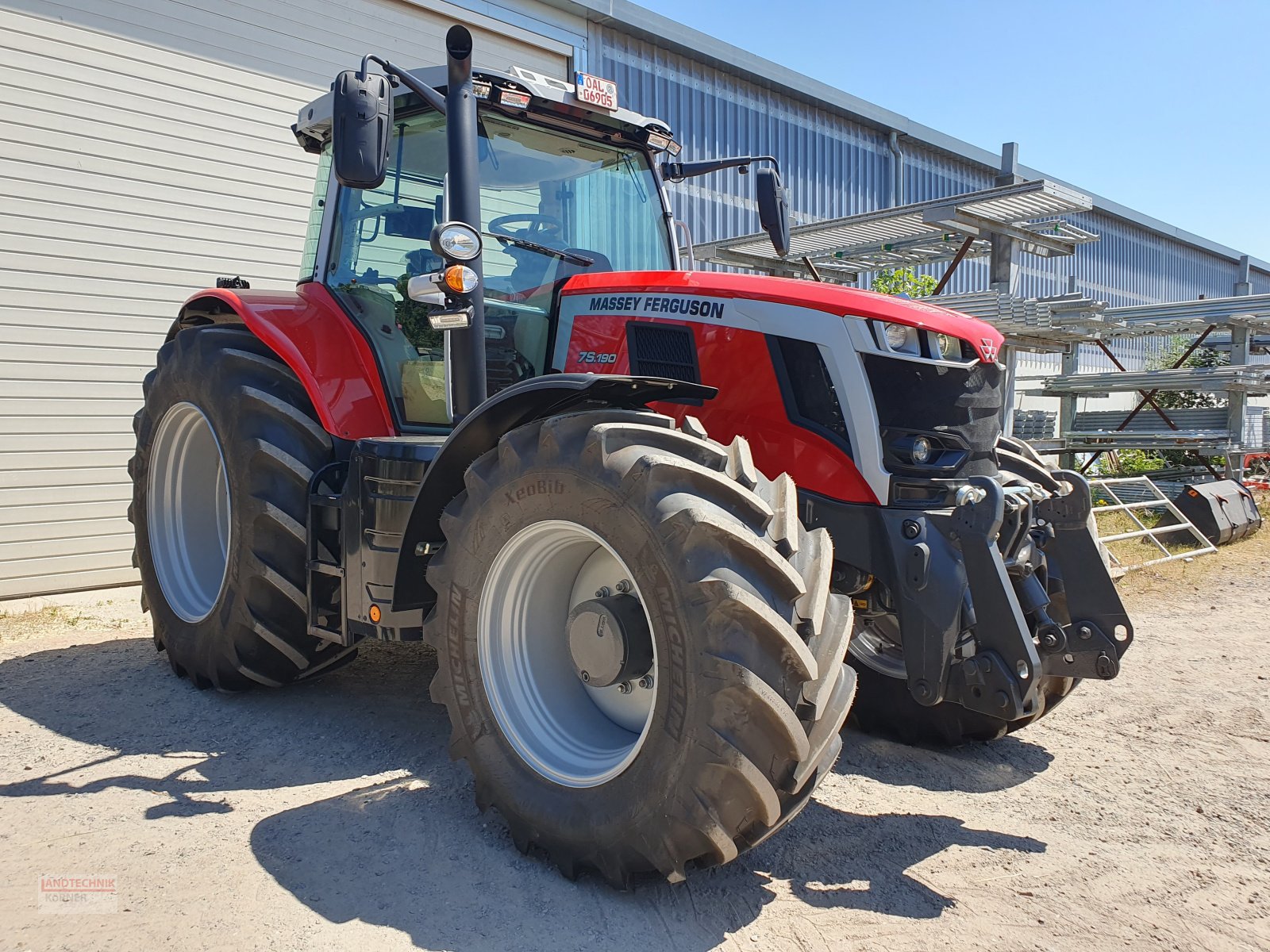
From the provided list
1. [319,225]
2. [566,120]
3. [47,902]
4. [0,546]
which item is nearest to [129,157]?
[0,546]

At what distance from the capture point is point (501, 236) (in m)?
3.84

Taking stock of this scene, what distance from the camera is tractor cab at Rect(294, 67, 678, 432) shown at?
12.6ft

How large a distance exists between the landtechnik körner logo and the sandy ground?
3cm

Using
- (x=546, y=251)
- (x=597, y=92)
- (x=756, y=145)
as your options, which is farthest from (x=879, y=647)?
(x=756, y=145)

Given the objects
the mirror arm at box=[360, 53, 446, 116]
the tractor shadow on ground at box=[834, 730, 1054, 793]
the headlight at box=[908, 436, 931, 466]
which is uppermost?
the mirror arm at box=[360, 53, 446, 116]

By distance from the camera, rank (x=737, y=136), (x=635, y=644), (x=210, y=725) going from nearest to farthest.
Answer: (x=635, y=644)
(x=210, y=725)
(x=737, y=136)

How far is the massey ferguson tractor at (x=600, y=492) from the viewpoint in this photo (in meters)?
2.46

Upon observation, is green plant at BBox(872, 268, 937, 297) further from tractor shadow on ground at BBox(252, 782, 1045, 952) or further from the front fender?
tractor shadow on ground at BBox(252, 782, 1045, 952)

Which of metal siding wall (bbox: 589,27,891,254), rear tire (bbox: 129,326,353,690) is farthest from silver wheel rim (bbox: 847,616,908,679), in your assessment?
metal siding wall (bbox: 589,27,891,254)

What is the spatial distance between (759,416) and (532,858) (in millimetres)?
1543

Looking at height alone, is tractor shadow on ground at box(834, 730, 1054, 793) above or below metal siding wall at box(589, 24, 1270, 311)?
below

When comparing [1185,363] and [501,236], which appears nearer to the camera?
[501,236]

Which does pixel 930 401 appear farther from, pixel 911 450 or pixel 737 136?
pixel 737 136

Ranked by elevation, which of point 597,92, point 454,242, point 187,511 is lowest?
point 187,511
